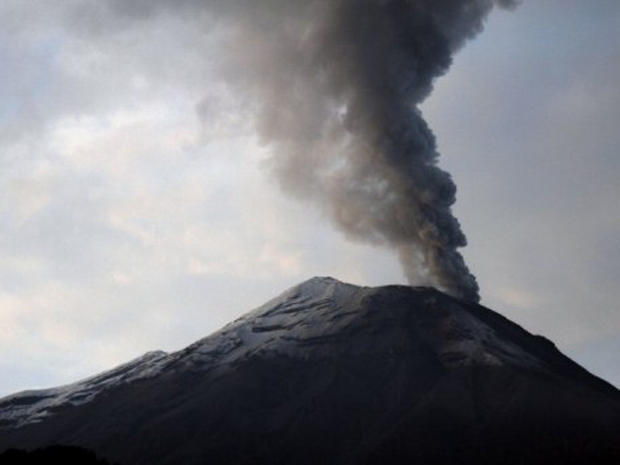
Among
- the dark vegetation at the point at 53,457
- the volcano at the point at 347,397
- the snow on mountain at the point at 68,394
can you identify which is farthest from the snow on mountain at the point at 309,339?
the dark vegetation at the point at 53,457

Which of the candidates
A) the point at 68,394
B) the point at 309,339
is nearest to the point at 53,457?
the point at 309,339

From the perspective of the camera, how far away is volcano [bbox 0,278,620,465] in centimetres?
8456

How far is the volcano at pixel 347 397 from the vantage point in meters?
84.6

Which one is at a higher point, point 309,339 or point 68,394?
point 68,394

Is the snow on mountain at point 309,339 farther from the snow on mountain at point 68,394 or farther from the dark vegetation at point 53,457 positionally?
the dark vegetation at point 53,457

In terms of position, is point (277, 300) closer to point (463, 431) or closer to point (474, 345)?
point (474, 345)

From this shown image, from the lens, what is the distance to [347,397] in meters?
99.6

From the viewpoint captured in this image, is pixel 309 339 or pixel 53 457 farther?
pixel 309 339

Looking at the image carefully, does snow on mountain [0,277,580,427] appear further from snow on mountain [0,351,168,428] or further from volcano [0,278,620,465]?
volcano [0,278,620,465]

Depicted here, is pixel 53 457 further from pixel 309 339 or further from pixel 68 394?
pixel 68 394

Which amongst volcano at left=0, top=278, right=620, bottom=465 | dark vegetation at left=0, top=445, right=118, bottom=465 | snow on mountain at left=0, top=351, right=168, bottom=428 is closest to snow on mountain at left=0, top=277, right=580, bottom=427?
snow on mountain at left=0, top=351, right=168, bottom=428

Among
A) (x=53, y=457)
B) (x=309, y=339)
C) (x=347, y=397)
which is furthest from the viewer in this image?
(x=309, y=339)

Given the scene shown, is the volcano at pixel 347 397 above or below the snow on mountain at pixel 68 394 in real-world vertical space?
below

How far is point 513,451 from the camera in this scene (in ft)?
262
